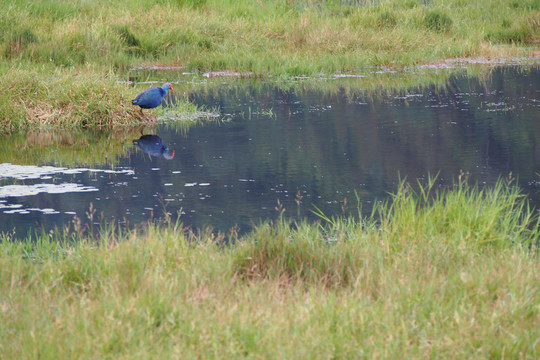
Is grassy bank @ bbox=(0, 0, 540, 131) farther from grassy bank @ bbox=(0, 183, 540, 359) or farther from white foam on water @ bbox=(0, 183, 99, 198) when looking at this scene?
grassy bank @ bbox=(0, 183, 540, 359)

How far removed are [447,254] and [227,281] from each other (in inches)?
56.4

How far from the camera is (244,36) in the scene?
2117 cm

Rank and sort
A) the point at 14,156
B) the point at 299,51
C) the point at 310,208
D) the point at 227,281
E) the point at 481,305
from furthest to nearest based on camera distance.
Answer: the point at 299,51 → the point at 14,156 → the point at 310,208 → the point at 227,281 → the point at 481,305

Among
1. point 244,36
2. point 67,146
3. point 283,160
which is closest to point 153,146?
point 67,146

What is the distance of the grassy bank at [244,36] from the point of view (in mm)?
18844

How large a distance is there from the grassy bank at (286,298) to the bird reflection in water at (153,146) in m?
4.83

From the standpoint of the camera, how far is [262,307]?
414 cm

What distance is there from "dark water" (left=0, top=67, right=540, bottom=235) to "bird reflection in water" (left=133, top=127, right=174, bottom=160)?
4 cm

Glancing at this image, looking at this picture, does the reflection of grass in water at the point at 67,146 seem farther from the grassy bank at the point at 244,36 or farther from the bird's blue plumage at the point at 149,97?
the grassy bank at the point at 244,36

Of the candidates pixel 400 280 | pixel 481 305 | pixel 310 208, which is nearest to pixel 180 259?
pixel 400 280

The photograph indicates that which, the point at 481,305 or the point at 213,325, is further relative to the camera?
the point at 481,305

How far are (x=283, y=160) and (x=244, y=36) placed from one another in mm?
11775

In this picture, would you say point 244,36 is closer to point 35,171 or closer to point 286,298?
point 35,171

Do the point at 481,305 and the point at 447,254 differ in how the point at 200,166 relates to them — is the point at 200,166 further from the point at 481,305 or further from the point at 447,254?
the point at 481,305
